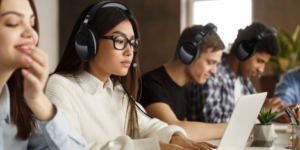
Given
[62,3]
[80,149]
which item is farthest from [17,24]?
[62,3]

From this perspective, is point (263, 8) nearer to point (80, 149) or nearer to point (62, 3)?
point (62, 3)

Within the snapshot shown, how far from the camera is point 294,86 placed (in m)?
2.59

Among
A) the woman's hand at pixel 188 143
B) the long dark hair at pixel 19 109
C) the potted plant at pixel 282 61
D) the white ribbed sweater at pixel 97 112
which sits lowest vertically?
the potted plant at pixel 282 61

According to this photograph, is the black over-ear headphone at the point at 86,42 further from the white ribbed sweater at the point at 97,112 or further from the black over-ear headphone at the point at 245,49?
the black over-ear headphone at the point at 245,49

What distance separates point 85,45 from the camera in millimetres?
1016

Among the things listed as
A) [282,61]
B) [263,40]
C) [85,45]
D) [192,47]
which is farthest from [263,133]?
[282,61]

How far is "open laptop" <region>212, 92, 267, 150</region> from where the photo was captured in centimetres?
83

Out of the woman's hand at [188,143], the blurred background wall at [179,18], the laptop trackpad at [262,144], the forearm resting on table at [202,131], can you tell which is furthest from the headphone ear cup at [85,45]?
the blurred background wall at [179,18]

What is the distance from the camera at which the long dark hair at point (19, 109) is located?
694 mm

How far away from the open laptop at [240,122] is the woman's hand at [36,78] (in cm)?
49

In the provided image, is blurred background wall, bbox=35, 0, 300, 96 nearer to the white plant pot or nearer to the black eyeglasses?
the black eyeglasses

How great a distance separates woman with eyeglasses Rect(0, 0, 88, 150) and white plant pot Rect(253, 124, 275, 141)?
82cm

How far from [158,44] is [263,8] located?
62.5 inches

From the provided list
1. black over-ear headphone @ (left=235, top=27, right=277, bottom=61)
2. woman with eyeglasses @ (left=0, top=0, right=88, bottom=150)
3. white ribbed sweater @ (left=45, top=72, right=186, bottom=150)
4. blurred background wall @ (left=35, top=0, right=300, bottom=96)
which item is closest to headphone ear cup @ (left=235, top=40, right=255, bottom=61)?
black over-ear headphone @ (left=235, top=27, right=277, bottom=61)
